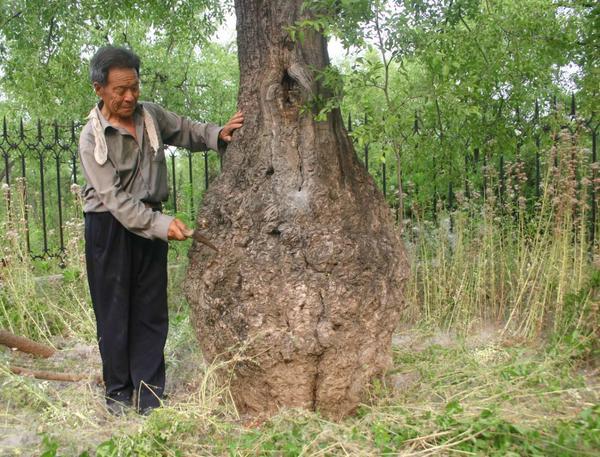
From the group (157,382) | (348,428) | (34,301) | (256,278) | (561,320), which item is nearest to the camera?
(348,428)

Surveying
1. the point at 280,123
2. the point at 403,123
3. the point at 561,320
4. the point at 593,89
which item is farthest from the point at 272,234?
the point at 593,89

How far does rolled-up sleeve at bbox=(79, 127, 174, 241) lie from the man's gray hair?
30cm

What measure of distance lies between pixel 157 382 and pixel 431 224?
3094 mm

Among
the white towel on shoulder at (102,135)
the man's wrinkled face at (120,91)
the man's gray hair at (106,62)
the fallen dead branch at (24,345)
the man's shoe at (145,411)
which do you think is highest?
the man's gray hair at (106,62)

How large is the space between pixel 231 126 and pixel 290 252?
2.82 ft

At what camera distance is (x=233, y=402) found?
11.6 ft

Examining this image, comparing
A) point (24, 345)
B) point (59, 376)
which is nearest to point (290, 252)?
point (59, 376)

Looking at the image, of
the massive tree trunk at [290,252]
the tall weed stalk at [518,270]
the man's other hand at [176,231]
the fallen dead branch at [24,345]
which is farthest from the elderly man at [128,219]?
the tall weed stalk at [518,270]

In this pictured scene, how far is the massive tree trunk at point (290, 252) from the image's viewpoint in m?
3.30

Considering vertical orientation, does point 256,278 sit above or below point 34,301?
above

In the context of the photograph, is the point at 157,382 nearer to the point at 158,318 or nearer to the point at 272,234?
the point at 158,318

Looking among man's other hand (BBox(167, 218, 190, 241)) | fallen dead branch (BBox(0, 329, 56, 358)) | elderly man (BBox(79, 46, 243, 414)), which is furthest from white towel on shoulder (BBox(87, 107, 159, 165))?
fallen dead branch (BBox(0, 329, 56, 358))

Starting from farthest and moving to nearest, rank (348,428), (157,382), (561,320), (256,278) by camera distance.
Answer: (561,320) < (157,382) < (256,278) < (348,428)

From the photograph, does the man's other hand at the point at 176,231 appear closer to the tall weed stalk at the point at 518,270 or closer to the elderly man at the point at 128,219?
the elderly man at the point at 128,219
